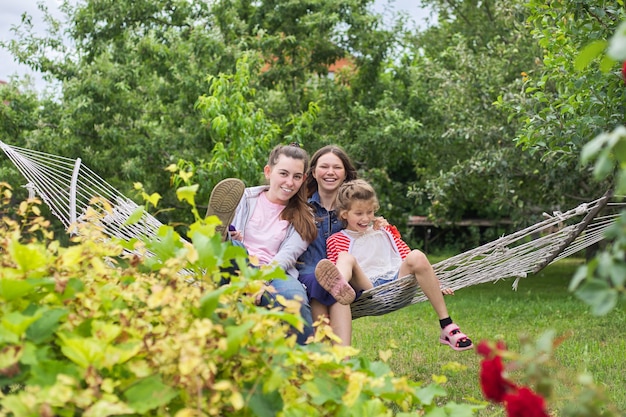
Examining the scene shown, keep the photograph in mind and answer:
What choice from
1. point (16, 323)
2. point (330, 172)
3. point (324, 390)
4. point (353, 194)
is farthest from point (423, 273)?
point (16, 323)

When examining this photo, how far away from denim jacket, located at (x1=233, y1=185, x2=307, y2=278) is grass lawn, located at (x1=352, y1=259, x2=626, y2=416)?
2.20 ft

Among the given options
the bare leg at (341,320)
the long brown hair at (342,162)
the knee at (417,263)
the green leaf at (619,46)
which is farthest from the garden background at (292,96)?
the green leaf at (619,46)

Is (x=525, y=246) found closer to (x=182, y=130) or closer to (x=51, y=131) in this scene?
(x=182, y=130)

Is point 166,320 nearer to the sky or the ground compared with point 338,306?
nearer to the sky

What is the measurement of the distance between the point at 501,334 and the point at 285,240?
2.35 m

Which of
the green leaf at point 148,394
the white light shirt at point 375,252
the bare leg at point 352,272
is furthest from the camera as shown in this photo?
the white light shirt at point 375,252

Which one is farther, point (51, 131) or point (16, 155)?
point (51, 131)

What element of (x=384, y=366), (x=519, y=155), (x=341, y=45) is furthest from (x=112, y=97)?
(x=384, y=366)

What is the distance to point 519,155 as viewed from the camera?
6.32 m

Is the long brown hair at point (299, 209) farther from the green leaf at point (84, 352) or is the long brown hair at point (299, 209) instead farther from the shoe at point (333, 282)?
the green leaf at point (84, 352)

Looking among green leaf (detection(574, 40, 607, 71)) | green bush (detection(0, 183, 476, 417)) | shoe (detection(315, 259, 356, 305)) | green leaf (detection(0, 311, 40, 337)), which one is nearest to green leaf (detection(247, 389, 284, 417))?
green bush (detection(0, 183, 476, 417))

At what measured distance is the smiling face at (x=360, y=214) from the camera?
3.08 meters

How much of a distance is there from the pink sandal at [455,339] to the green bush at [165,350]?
1600 mm

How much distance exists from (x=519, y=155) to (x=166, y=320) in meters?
5.48
